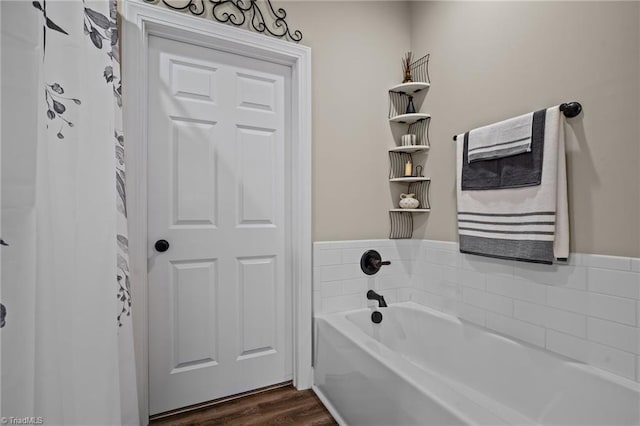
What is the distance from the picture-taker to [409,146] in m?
Result: 2.14

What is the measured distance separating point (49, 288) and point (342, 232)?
1661 mm

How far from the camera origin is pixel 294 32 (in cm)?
197

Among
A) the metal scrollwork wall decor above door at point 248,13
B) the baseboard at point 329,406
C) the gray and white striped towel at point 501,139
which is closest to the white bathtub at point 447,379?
the baseboard at point 329,406

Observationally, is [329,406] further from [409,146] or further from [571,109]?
[571,109]

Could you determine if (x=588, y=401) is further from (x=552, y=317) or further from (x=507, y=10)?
(x=507, y=10)

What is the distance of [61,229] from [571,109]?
1812mm

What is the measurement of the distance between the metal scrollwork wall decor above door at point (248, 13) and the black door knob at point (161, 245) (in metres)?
1.24

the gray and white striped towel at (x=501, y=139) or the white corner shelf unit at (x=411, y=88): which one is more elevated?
the white corner shelf unit at (x=411, y=88)

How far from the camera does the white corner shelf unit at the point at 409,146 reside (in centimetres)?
217

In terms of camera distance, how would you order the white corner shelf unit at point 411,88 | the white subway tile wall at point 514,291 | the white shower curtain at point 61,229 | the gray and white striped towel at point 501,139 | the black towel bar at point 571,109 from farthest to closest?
1. the white corner shelf unit at point 411,88
2. the gray and white striped towel at point 501,139
3. the black towel bar at point 571,109
4. the white subway tile wall at point 514,291
5. the white shower curtain at point 61,229

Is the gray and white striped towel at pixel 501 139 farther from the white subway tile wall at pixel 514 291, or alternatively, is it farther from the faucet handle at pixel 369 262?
the faucet handle at pixel 369 262

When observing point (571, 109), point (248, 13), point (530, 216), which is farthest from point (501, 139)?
point (248, 13)

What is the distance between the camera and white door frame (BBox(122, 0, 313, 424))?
5.20 feet

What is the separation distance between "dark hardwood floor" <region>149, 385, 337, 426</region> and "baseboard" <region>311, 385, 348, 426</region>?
0.02 metres
